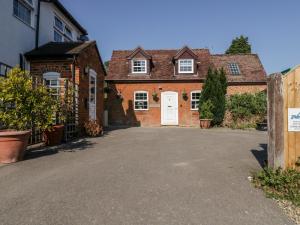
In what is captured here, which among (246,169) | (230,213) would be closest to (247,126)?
(246,169)

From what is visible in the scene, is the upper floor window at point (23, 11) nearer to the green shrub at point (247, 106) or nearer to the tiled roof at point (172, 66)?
the tiled roof at point (172, 66)

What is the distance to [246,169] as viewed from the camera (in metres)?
6.28

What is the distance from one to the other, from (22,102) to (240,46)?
45.5 m

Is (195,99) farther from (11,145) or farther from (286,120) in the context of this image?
(11,145)

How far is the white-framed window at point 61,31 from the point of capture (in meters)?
16.4

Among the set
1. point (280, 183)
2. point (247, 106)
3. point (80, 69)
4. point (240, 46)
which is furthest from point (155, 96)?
point (240, 46)

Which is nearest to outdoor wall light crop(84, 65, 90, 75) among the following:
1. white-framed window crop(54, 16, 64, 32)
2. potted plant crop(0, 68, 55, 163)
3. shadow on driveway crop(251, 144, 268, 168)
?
white-framed window crop(54, 16, 64, 32)

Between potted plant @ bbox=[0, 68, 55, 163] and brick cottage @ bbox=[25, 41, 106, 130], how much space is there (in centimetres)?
362

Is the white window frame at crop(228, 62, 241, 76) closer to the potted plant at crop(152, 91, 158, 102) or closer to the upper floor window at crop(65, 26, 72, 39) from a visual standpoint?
the potted plant at crop(152, 91, 158, 102)

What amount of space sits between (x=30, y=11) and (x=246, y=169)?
12747mm

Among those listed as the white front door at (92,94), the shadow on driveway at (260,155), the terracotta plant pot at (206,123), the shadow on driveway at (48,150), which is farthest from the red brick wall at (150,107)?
the shadow on driveway at (260,155)

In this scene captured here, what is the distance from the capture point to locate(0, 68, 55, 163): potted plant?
681 centimetres

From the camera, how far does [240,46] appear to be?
4716 centimetres

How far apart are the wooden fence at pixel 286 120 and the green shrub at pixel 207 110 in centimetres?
1353
